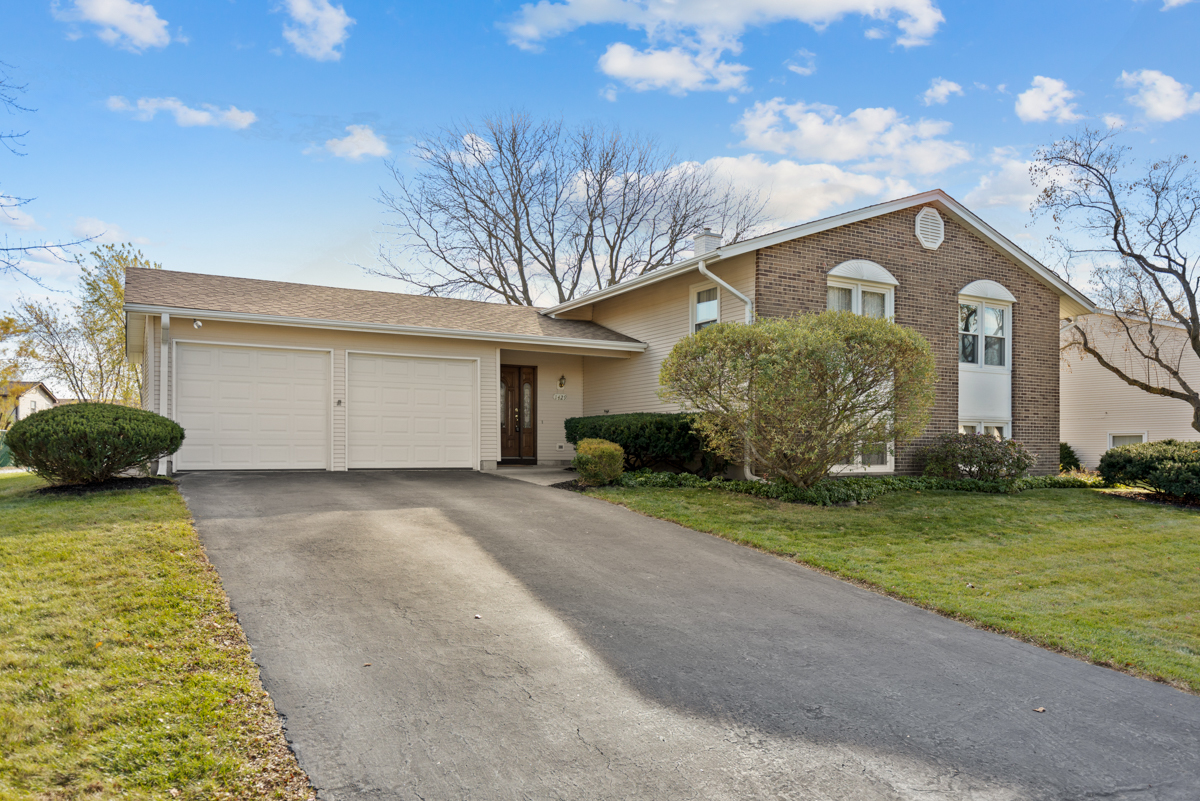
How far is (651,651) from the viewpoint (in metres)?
4.72

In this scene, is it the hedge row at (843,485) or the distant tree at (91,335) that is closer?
the hedge row at (843,485)

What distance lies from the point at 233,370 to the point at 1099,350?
2145cm

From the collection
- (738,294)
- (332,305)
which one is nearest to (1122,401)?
(738,294)

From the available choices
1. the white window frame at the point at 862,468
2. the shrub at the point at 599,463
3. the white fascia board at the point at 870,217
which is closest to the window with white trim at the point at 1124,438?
the white fascia board at the point at 870,217

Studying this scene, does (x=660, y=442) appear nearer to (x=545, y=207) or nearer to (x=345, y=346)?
(x=345, y=346)

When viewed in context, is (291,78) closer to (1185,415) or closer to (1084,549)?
(1084,549)

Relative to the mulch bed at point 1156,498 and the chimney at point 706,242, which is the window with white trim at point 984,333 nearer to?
the mulch bed at point 1156,498

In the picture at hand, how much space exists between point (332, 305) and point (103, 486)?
17.8ft

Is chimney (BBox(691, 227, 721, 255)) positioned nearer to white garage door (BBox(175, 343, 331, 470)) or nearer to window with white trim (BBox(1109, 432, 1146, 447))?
white garage door (BBox(175, 343, 331, 470))

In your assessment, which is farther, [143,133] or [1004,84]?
[1004,84]

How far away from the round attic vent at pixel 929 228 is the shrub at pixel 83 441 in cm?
1319

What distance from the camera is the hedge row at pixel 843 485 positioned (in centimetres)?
1064

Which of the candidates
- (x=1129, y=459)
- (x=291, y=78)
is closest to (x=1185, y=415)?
(x=1129, y=459)

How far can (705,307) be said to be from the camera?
1370 cm
